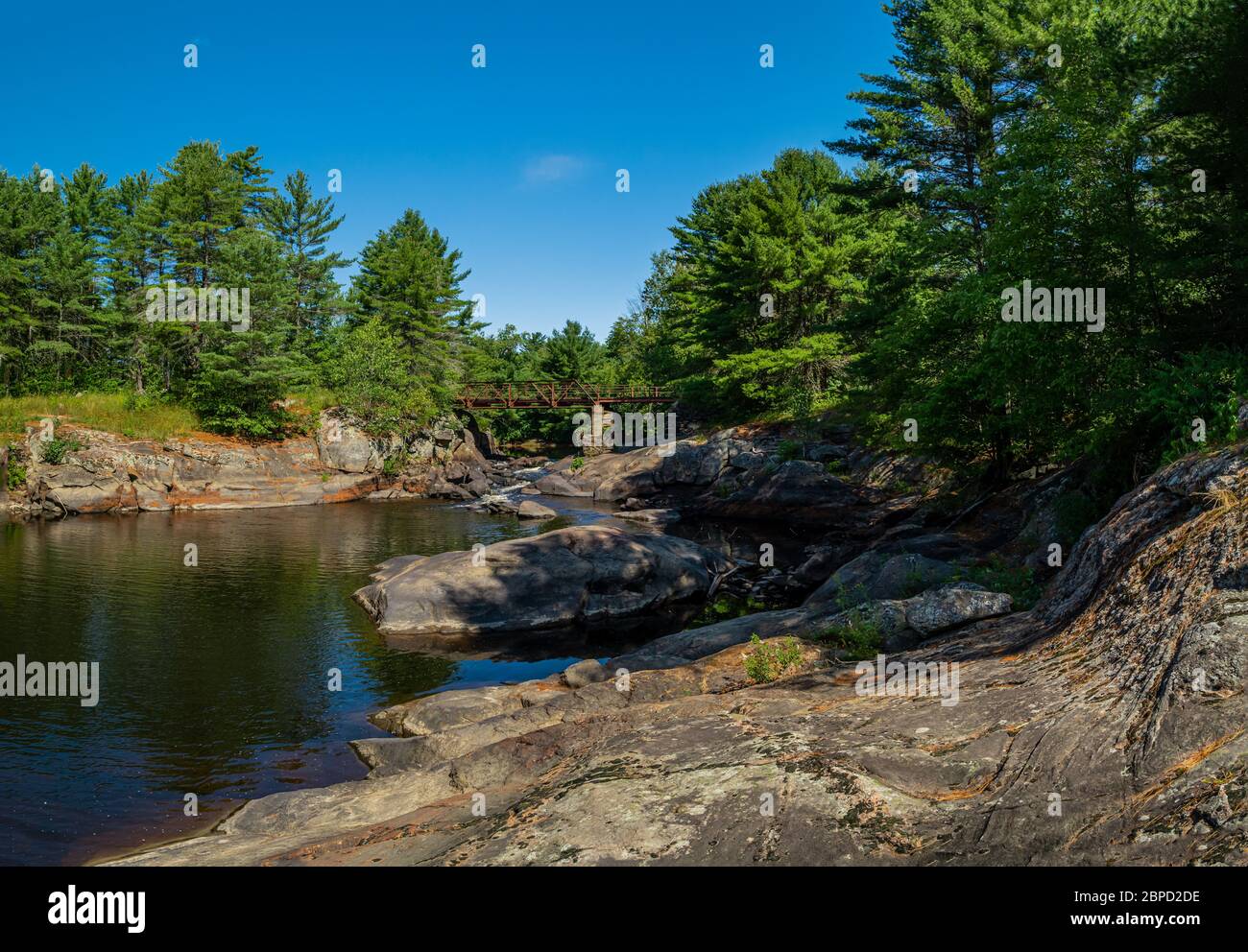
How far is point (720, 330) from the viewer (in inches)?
1825

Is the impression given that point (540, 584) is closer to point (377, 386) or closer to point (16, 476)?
point (16, 476)

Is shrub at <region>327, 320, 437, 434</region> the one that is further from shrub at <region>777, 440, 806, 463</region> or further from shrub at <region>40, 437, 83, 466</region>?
shrub at <region>777, 440, 806, 463</region>

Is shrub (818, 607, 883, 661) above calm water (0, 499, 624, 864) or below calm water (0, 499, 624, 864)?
above

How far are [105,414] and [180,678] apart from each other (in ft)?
108

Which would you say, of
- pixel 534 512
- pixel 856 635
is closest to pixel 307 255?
pixel 534 512

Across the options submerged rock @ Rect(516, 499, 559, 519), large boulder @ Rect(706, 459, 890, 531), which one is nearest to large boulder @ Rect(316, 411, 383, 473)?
submerged rock @ Rect(516, 499, 559, 519)

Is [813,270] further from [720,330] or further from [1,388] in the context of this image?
[1,388]

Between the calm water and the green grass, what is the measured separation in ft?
39.3

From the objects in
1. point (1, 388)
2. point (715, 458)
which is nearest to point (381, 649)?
point (715, 458)

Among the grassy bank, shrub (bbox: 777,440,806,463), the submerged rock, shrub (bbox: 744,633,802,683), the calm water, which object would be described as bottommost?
the calm water

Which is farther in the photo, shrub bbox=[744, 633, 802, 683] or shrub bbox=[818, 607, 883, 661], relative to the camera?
shrub bbox=[818, 607, 883, 661]

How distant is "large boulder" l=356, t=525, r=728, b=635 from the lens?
691 inches

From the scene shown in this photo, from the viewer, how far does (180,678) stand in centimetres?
1408

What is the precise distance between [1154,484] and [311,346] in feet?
189
